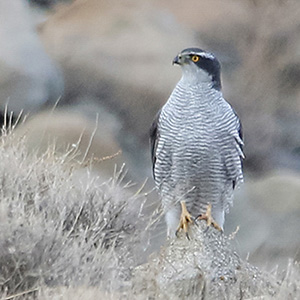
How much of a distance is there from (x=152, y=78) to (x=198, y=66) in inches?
53.7

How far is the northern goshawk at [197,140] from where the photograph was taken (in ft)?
11.2

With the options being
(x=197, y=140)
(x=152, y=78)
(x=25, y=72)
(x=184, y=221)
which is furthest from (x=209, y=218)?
(x=25, y=72)

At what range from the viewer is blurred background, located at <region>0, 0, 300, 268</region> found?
470cm

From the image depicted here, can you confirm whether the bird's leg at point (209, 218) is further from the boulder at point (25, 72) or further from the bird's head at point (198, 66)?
the boulder at point (25, 72)

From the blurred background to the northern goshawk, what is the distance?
1.09m

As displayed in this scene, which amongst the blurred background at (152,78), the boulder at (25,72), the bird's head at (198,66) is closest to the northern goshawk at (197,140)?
the bird's head at (198,66)

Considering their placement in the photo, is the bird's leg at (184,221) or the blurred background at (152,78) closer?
the bird's leg at (184,221)

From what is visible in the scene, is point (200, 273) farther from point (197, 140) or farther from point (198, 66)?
point (198, 66)

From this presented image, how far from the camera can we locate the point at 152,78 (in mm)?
4785

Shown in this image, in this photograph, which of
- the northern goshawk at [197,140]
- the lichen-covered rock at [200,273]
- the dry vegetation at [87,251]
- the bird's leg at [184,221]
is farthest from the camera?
the northern goshawk at [197,140]

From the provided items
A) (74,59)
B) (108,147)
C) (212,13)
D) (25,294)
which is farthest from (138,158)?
(25,294)

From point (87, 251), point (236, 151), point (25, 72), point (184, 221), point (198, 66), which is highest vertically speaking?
point (198, 66)

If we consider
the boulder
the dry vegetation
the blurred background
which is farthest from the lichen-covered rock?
the boulder

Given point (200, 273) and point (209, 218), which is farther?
point (209, 218)
